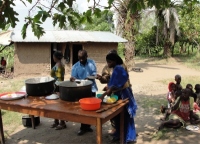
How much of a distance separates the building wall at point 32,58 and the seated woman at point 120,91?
9.80 meters

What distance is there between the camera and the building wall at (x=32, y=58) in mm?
12625

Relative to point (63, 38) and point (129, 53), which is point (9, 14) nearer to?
point (63, 38)

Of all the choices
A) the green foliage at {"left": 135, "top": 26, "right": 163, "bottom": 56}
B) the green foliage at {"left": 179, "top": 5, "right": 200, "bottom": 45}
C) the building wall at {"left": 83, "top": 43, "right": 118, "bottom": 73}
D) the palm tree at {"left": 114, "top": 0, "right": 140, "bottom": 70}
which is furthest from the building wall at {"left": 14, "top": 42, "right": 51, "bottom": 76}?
the green foliage at {"left": 135, "top": 26, "right": 163, "bottom": 56}

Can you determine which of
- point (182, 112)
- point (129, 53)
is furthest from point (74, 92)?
point (129, 53)

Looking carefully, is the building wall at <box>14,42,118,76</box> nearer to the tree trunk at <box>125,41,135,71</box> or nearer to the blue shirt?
the tree trunk at <box>125,41,135,71</box>

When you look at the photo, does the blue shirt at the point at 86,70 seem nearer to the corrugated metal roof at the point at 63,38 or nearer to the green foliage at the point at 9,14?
the green foliage at the point at 9,14

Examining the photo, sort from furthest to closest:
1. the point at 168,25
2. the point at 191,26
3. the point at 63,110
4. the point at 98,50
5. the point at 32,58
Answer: the point at 168,25
the point at 191,26
the point at 98,50
the point at 32,58
the point at 63,110

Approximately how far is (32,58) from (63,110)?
34.1 ft

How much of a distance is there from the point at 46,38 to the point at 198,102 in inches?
373

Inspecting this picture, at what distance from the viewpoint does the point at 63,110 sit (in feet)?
9.98

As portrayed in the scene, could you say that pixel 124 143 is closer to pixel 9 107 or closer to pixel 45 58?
pixel 9 107

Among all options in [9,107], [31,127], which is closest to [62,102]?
[9,107]

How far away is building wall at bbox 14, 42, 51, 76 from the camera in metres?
12.6

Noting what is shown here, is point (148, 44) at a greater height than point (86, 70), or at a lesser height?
greater
